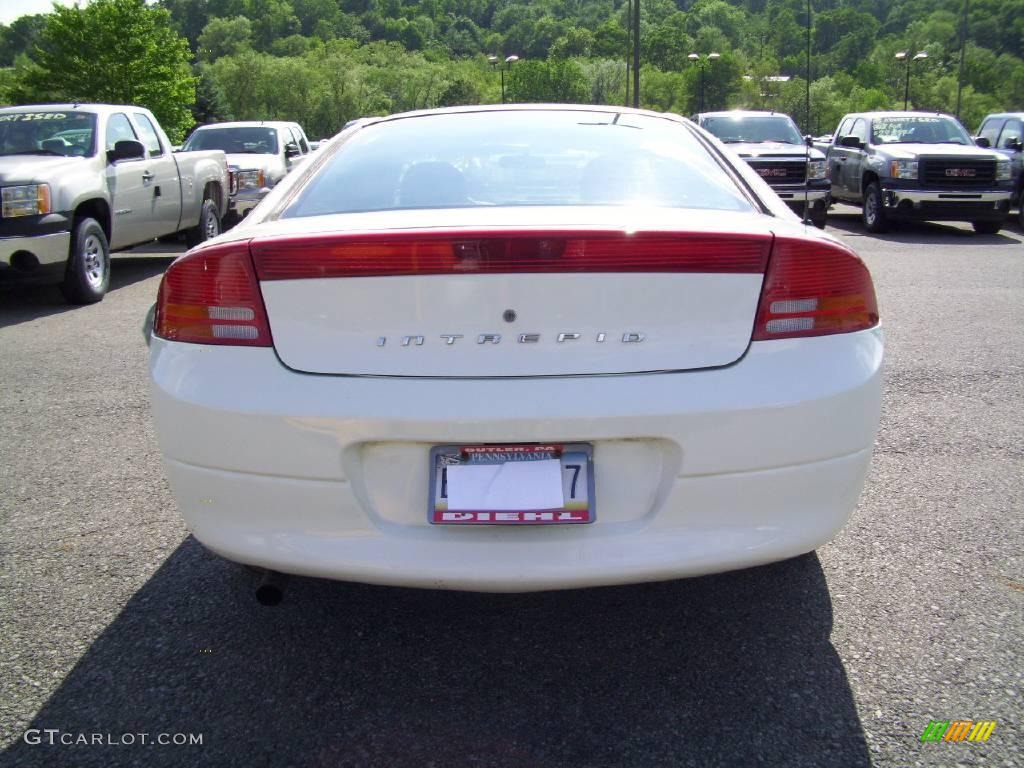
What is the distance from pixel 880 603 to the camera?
2.93 metres

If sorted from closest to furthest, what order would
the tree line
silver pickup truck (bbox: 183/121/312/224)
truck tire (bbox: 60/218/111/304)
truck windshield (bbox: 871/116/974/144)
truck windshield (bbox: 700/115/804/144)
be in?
truck tire (bbox: 60/218/111/304) → silver pickup truck (bbox: 183/121/312/224) → truck windshield (bbox: 871/116/974/144) → truck windshield (bbox: 700/115/804/144) → the tree line

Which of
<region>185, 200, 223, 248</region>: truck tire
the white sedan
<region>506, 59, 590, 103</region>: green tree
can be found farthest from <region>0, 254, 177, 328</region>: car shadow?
<region>506, 59, 590, 103</region>: green tree

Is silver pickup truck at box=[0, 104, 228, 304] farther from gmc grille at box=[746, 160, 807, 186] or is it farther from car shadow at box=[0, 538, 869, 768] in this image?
gmc grille at box=[746, 160, 807, 186]

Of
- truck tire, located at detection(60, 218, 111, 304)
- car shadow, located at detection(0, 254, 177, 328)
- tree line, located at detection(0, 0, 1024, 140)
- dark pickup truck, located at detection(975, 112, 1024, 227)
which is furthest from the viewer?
tree line, located at detection(0, 0, 1024, 140)

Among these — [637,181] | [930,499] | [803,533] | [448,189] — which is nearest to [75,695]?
[448,189]

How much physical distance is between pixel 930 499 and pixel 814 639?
1.34 metres

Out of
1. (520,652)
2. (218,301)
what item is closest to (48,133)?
(218,301)

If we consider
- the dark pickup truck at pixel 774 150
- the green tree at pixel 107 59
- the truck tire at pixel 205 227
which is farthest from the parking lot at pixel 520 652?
the green tree at pixel 107 59

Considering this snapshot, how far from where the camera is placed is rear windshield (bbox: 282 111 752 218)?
2797mm

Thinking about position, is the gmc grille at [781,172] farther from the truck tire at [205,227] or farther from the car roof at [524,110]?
the car roof at [524,110]

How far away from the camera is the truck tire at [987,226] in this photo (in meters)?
14.6

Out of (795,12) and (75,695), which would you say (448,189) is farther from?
(795,12)

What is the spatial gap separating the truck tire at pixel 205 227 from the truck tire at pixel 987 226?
36.9ft

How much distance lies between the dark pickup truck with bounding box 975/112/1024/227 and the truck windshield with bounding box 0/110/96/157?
12818 mm
